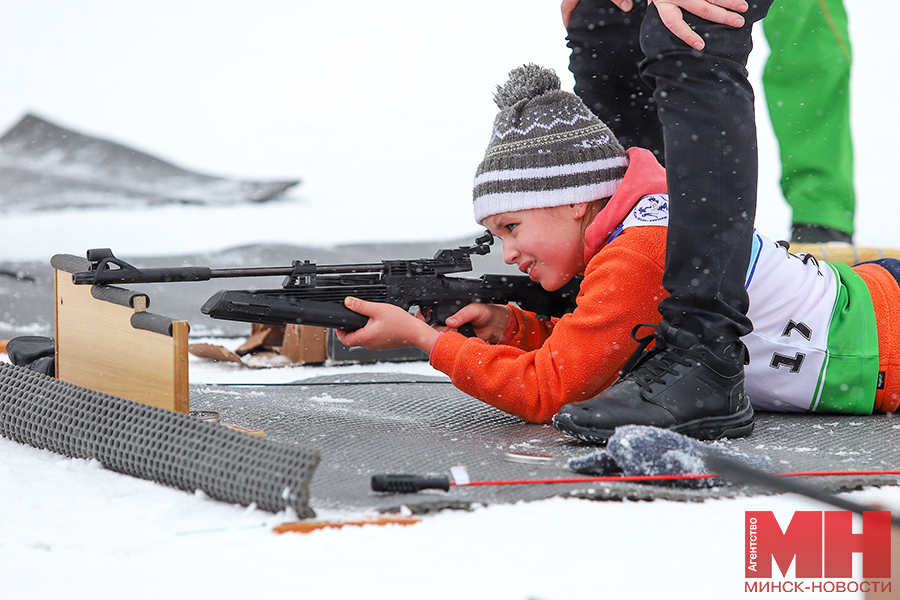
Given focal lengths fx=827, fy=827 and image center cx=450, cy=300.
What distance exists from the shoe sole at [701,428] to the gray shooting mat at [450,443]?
0.06 feet

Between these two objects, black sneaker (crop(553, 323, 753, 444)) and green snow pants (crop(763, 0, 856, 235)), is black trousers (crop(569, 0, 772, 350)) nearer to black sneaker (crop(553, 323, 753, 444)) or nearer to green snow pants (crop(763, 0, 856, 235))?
black sneaker (crop(553, 323, 753, 444))

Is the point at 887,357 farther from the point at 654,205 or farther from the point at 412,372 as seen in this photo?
the point at 412,372

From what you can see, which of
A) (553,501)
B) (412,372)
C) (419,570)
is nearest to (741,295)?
(553,501)

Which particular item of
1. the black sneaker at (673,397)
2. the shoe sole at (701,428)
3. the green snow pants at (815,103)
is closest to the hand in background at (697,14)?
the black sneaker at (673,397)

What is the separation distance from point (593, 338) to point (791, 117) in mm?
1807

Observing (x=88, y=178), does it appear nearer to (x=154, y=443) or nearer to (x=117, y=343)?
(x=117, y=343)

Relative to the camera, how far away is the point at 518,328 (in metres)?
1.47

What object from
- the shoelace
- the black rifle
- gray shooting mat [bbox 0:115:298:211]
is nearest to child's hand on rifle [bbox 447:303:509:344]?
the black rifle

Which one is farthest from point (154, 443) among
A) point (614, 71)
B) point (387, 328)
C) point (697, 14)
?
point (614, 71)

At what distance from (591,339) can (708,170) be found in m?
0.27

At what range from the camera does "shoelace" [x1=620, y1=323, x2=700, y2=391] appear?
1.06 metres

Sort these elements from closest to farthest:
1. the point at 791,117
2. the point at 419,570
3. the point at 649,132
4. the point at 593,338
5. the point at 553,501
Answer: the point at 419,570
the point at 553,501
the point at 593,338
the point at 649,132
the point at 791,117

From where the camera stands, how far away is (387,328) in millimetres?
1237

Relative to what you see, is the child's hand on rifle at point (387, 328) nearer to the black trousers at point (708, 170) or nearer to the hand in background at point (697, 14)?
the black trousers at point (708, 170)
